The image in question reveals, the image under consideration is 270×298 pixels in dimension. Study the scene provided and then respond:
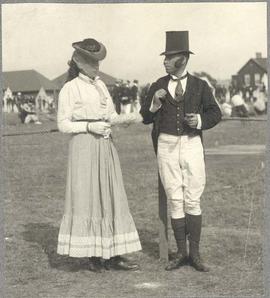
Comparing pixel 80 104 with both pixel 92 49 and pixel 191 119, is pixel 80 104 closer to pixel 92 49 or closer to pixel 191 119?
pixel 92 49

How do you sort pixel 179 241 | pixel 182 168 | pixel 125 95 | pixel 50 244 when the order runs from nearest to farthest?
pixel 182 168
pixel 179 241
pixel 50 244
pixel 125 95

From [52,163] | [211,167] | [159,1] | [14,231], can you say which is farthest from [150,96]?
[52,163]

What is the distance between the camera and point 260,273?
5266mm

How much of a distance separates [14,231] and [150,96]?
2289 mm

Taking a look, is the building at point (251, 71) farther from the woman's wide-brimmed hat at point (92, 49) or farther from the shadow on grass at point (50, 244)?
the shadow on grass at point (50, 244)

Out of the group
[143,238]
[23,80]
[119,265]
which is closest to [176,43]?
[119,265]

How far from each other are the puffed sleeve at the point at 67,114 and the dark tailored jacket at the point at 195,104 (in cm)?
58

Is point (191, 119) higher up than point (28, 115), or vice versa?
point (28, 115)

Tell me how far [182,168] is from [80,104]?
0.99 meters

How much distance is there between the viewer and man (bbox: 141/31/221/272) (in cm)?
515

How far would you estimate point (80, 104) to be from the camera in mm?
5078

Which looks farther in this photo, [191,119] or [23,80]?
[23,80]

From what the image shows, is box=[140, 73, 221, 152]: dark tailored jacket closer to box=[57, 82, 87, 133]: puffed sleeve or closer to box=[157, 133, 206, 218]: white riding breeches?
box=[157, 133, 206, 218]: white riding breeches

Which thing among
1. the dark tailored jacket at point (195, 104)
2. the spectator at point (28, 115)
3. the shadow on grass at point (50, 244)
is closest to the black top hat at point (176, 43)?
the dark tailored jacket at point (195, 104)
